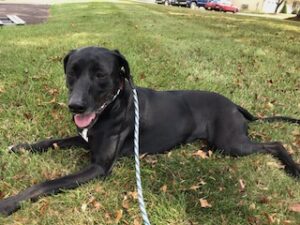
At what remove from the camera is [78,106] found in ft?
11.0

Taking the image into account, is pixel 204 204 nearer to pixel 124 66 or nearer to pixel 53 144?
pixel 124 66

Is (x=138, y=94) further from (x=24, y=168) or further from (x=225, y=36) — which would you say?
(x=225, y=36)

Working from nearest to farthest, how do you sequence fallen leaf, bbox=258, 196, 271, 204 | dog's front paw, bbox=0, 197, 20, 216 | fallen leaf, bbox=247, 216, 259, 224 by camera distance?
dog's front paw, bbox=0, 197, 20, 216 → fallen leaf, bbox=247, 216, 259, 224 → fallen leaf, bbox=258, 196, 271, 204

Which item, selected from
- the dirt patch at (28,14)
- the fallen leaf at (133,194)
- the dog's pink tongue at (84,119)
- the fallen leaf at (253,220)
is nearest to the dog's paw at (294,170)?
the fallen leaf at (253,220)

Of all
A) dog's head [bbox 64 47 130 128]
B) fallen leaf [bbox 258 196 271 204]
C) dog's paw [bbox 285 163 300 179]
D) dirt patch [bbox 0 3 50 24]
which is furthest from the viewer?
dirt patch [bbox 0 3 50 24]

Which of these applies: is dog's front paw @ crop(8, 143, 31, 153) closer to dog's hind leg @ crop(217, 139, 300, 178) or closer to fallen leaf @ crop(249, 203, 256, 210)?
dog's hind leg @ crop(217, 139, 300, 178)

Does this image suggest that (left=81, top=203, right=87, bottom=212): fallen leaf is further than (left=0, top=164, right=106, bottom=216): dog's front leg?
Yes

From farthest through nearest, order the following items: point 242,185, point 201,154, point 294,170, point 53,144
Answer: point 201,154 → point 53,144 → point 294,170 → point 242,185

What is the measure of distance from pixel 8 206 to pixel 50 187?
1.14ft

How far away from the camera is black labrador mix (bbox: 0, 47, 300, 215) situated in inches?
137

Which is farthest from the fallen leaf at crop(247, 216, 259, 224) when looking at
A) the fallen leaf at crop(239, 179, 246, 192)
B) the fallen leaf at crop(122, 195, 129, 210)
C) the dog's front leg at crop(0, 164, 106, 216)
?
the dog's front leg at crop(0, 164, 106, 216)

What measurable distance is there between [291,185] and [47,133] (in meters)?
2.50

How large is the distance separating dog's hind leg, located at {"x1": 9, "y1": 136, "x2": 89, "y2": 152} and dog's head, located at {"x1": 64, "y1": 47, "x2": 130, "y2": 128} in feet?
2.14

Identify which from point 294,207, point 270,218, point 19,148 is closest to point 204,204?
point 270,218
